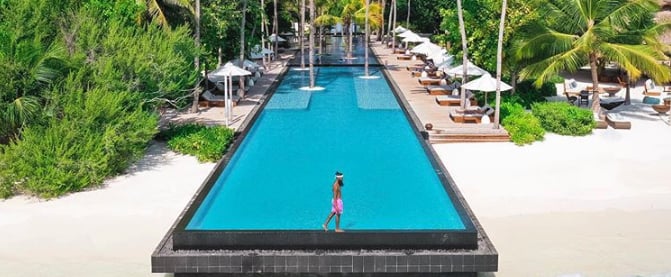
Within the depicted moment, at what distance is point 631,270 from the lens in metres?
14.1

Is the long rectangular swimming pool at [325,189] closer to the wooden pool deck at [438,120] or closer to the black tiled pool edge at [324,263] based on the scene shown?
the black tiled pool edge at [324,263]

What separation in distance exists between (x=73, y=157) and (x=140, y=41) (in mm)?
5492

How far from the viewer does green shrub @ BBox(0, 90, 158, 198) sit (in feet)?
58.7

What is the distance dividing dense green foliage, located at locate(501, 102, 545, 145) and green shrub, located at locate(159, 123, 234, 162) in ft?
29.4

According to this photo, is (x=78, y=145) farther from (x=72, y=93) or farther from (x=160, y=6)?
(x=160, y=6)

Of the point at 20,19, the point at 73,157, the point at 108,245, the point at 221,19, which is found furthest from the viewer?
the point at 221,19

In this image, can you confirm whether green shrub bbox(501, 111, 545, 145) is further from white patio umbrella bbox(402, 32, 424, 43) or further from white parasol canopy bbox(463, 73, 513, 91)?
white patio umbrella bbox(402, 32, 424, 43)

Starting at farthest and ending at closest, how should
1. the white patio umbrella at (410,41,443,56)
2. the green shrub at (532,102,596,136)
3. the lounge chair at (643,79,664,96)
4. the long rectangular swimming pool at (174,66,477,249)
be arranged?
the white patio umbrella at (410,41,443,56), the lounge chair at (643,79,664,96), the green shrub at (532,102,596,136), the long rectangular swimming pool at (174,66,477,249)

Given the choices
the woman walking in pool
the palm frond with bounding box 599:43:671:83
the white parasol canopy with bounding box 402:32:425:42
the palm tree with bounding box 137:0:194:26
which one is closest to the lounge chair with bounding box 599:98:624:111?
the palm frond with bounding box 599:43:671:83

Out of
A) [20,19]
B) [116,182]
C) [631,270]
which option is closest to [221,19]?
[20,19]

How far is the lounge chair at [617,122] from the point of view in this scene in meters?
25.4

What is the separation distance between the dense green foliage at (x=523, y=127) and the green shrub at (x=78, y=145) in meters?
11.1

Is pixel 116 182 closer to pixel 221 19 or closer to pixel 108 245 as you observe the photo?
pixel 108 245

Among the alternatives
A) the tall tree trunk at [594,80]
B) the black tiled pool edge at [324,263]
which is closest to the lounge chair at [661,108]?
the tall tree trunk at [594,80]
